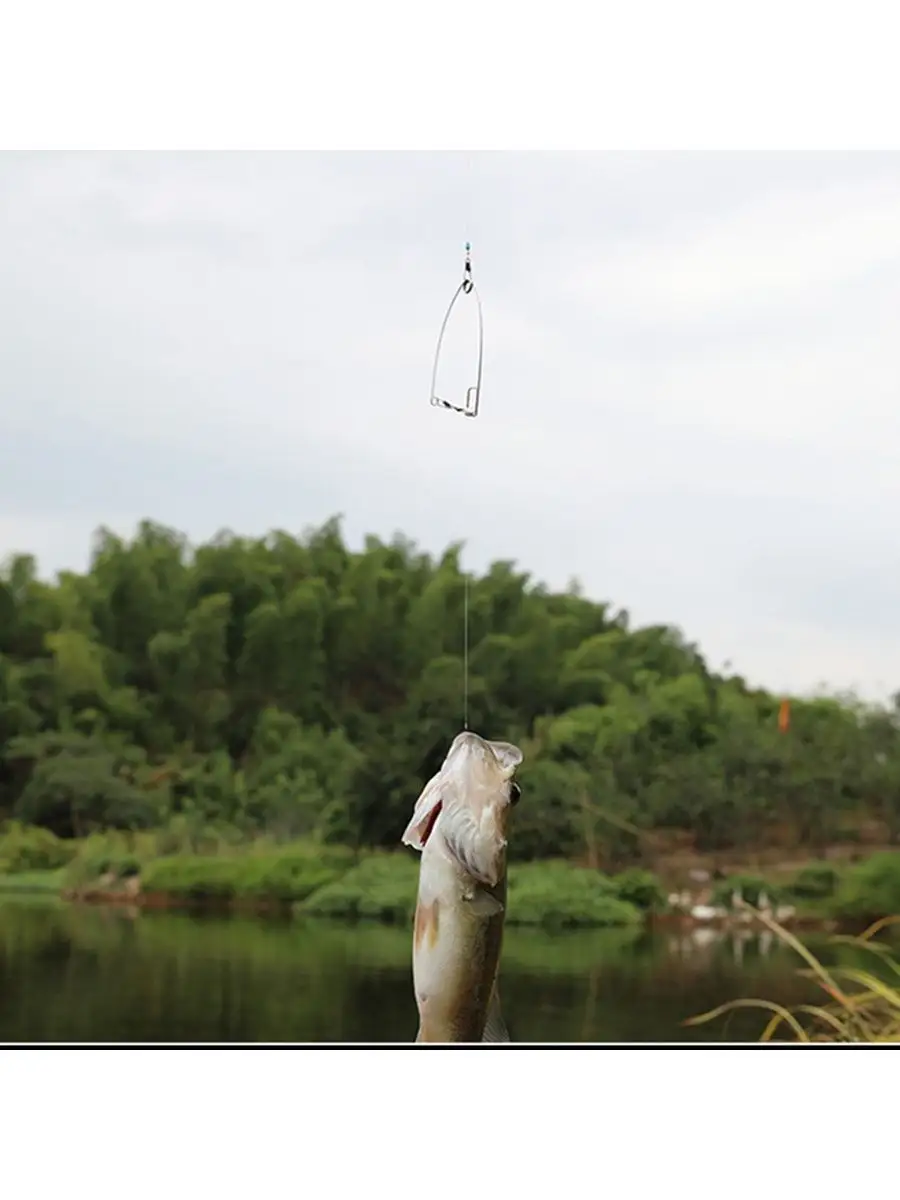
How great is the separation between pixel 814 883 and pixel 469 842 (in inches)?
233

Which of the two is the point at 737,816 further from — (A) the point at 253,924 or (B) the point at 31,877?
(B) the point at 31,877

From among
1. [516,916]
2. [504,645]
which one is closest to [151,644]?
[504,645]

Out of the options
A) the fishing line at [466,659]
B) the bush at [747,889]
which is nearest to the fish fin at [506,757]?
the fishing line at [466,659]

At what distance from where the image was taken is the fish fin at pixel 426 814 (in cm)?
206

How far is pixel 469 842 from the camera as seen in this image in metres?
2.03

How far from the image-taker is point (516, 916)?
7.52 m

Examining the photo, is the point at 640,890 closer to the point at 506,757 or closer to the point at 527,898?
the point at 527,898

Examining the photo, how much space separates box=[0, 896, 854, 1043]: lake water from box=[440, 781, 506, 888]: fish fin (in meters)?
5.22

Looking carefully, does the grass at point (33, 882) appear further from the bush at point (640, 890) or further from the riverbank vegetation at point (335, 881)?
the bush at point (640, 890)

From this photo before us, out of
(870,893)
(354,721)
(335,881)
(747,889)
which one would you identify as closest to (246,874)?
(335,881)

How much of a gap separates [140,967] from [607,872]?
230 cm

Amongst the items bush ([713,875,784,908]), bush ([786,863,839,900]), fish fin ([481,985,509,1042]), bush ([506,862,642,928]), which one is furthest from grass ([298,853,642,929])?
fish fin ([481,985,509,1042])

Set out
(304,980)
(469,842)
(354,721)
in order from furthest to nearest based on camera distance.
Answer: (354,721)
(304,980)
(469,842)

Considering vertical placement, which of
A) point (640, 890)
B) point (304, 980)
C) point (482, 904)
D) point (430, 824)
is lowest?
point (304, 980)
